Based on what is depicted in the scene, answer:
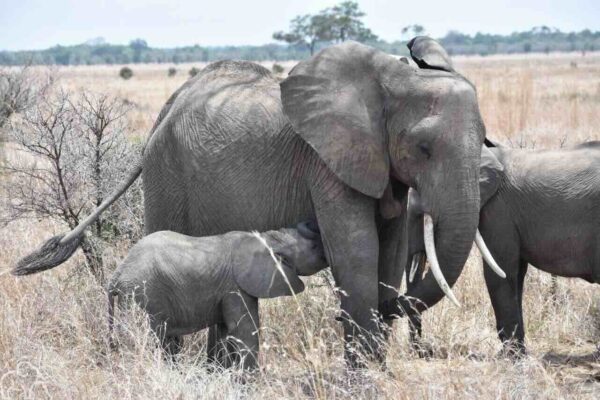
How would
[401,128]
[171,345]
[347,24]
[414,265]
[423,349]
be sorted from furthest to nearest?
[347,24], [414,265], [423,349], [171,345], [401,128]

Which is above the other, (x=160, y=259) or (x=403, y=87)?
(x=403, y=87)

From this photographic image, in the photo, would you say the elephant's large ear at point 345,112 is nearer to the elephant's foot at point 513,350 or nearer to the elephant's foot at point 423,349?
the elephant's foot at point 513,350

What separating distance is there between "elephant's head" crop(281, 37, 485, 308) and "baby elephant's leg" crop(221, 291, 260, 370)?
36.8 inches

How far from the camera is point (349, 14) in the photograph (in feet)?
222

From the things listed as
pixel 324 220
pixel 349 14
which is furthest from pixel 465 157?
pixel 349 14

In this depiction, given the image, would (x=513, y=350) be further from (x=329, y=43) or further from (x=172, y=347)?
(x=329, y=43)

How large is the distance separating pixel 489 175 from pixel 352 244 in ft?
4.79

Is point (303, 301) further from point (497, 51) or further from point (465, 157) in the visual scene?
point (497, 51)

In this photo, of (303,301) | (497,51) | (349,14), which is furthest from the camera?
(497,51)

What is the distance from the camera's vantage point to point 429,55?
571cm

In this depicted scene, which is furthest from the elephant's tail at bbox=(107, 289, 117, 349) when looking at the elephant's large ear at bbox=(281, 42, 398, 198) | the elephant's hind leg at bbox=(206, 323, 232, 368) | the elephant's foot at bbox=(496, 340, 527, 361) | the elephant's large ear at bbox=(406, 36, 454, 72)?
the elephant's foot at bbox=(496, 340, 527, 361)

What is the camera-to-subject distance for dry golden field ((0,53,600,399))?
207 inches

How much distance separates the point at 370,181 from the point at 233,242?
2.97ft

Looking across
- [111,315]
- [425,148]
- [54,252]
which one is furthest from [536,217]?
[54,252]
